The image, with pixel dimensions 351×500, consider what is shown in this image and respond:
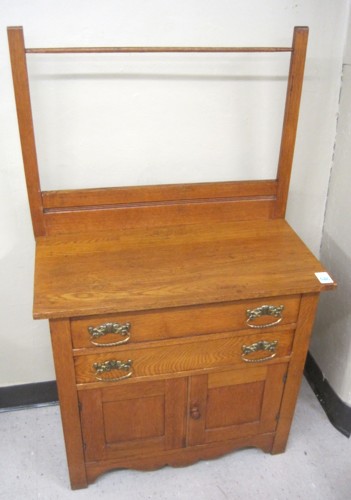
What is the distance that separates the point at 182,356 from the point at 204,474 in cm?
54

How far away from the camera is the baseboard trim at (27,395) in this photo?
1855 millimetres

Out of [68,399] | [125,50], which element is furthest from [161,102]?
[68,399]

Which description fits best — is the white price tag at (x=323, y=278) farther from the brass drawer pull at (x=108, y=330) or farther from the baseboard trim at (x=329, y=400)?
the baseboard trim at (x=329, y=400)

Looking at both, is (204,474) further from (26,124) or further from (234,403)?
(26,124)

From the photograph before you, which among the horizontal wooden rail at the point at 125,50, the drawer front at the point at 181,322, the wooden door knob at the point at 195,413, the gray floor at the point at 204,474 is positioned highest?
the horizontal wooden rail at the point at 125,50

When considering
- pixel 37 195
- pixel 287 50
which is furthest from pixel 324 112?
pixel 37 195

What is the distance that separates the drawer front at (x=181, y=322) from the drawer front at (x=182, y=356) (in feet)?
0.10

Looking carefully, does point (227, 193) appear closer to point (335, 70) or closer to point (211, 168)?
point (211, 168)

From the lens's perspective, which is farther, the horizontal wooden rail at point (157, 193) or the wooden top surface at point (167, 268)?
the horizontal wooden rail at point (157, 193)

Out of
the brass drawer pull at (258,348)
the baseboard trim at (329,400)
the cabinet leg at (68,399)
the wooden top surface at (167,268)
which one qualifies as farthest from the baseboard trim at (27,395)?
the baseboard trim at (329,400)

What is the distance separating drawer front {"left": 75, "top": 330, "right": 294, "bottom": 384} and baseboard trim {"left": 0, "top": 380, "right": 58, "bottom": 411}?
606 millimetres

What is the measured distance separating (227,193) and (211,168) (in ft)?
0.40

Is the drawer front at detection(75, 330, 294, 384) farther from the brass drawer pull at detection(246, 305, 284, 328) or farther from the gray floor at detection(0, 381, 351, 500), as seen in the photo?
the gray floor at detection(0, 381, 351, 500)

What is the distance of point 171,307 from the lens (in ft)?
4.16
